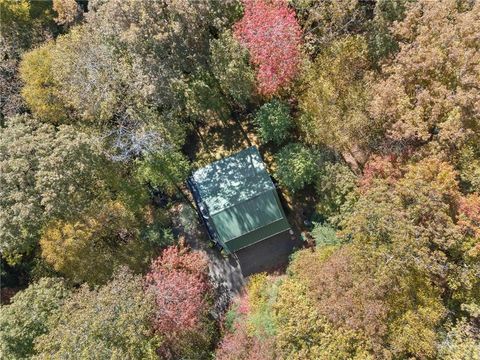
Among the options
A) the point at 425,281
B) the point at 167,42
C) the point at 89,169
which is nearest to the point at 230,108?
the point at 167,42

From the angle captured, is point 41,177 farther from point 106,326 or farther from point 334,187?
point 334,187

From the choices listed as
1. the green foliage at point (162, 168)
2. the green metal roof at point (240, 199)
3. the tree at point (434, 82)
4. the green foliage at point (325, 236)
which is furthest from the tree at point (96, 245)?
the tree at point (434, 82)

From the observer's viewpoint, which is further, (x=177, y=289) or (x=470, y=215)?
(x=177, y=289)

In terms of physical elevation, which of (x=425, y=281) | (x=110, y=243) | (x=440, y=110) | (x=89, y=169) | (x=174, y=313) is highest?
(x=89, y=169)

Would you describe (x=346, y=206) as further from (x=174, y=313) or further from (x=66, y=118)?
(x=66, y=118)

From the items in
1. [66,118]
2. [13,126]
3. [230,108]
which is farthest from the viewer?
[230,108]

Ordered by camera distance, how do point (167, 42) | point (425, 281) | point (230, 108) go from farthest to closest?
point (230, 108), point (167, 42), point (425, 281)

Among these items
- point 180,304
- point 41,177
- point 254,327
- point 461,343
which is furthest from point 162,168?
point 461,343
